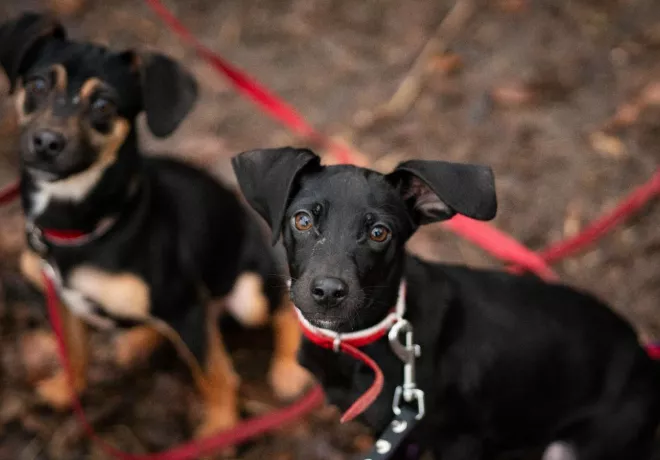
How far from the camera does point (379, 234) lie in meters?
2.53

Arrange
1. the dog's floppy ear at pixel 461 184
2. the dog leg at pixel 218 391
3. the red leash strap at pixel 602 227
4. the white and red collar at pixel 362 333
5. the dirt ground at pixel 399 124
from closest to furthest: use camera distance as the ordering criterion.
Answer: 1. the dog's floppy ear at pixel 461 184
2. the white and red collar at pixel 362 333
3. the dog leg at pixel 218 391
4. the dirt ground at pixel 399 124
5. the red leash strap at pixel 602 227

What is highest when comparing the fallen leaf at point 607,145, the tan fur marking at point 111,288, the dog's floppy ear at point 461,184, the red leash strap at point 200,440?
the dog's floppy ear at point 461,184

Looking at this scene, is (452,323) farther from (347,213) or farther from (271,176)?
(271,176)

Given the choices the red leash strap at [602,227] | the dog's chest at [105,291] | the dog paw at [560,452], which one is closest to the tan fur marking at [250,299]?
the dog's chest at [105,291]

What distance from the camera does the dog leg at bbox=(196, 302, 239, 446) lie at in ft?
11.9

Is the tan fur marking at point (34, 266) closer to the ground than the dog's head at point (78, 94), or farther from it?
closer to the ground

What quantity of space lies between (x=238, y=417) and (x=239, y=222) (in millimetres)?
990

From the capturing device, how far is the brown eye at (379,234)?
2520 mm

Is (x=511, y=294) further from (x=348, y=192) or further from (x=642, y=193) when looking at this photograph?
(x=642, y=193)

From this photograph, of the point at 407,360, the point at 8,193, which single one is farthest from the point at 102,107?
the point at 407,360

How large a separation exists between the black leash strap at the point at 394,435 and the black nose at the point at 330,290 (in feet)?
1.68

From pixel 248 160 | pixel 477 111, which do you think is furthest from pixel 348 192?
pixel 477 111

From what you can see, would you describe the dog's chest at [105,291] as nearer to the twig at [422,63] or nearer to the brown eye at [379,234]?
the brown eye at [379,234]

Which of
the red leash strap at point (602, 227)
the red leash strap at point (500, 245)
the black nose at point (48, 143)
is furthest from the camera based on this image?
the red leash strap at point (602, 227)
